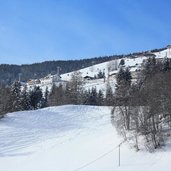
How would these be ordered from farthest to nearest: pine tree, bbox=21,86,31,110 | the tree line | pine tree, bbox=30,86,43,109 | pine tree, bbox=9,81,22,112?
pine tree, bbox=30,86,43,109, pine tree, bbox=21,86,31,110, pine tree, bbox=9,81,22,112, the tree line

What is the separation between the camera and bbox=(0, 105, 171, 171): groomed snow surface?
26.2 meters

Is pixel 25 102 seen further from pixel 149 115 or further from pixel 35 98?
pixel 149 115

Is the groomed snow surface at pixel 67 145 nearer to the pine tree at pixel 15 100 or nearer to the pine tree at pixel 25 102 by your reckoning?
the pine tree at pixel 15 100

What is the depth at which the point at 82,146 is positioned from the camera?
34219 millimetres

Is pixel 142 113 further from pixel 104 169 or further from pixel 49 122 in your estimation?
pixel 49 122

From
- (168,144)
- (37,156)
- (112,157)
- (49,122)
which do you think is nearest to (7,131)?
(49,122)

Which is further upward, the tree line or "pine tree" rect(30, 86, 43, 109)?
"pine tree" rect(30, 86, 43, 109)

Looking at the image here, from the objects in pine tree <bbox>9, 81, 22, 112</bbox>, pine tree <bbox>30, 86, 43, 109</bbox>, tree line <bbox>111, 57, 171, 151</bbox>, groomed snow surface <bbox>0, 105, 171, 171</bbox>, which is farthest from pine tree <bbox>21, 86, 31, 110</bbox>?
tree line <bbox>111, 57, 171, 151</bbox>

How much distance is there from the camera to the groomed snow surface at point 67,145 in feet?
86.1

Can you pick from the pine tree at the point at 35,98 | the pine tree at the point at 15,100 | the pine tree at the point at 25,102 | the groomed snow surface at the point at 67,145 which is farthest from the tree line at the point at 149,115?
the pine tree at the point at 35,98

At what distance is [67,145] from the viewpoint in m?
35.2

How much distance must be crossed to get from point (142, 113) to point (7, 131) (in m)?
16.1

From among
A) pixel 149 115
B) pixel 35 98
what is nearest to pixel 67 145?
pixel 149 115

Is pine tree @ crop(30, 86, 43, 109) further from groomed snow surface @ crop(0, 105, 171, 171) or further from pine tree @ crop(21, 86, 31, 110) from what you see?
groomed snow surface @ crop(0, 105, 171, 171)
